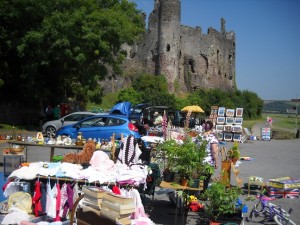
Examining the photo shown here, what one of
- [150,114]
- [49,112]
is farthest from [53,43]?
[150,114]

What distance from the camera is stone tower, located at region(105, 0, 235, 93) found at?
148 ft

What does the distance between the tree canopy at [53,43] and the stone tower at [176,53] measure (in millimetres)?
17447

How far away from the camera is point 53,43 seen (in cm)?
2005

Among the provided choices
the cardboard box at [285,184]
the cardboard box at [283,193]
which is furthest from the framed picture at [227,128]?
the cardboard box at [283,193]

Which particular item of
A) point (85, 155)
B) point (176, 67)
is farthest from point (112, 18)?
point (176, 67)

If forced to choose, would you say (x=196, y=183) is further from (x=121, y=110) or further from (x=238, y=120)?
(x=238, y=120)

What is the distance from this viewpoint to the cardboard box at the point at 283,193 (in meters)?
8.34

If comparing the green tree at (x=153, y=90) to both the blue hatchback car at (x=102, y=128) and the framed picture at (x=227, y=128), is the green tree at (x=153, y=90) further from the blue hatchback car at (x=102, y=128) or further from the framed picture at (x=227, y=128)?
the blue hatchback car at (x=102, y=128)

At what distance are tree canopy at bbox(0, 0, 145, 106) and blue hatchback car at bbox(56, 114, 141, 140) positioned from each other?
650 centimetres

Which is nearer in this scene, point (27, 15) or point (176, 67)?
point (27, 15)

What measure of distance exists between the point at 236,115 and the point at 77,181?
1983 centimetres

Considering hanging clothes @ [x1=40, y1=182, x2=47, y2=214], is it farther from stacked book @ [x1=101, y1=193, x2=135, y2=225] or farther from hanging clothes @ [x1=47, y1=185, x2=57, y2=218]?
stacked book @ [x1=101, y1=193, x2=135, y2=225]

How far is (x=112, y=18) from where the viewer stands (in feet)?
71.6

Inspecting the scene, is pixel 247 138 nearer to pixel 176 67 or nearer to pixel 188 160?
pixel 188 160
